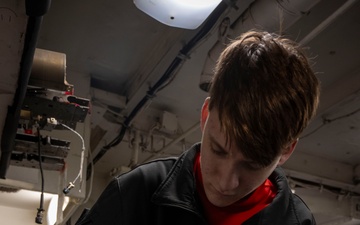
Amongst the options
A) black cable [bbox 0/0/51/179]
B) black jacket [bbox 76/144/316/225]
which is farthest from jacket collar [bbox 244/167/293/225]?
black cable [bbox 0/0/51/179]

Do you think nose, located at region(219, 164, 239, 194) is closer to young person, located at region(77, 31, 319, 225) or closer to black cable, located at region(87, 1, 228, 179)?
young person, located at region(77, 31, 319, 225)

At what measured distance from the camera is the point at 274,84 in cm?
87

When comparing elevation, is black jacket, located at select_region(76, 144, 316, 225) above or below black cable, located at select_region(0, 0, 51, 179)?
below

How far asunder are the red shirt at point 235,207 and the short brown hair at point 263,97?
14 centimetres

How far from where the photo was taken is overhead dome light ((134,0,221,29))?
60.7 inches

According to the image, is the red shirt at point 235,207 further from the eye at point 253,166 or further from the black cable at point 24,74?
the black cable at point 24,74

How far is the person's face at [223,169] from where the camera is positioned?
35.1 inches

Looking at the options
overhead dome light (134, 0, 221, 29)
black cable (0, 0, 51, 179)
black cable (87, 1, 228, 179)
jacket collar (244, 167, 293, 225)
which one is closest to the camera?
jacket collar (244, 167, 293, 225)

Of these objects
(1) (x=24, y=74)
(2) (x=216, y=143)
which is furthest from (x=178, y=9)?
(2) (x=216, y=143)

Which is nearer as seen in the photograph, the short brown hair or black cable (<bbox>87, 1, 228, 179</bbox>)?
the short brown hair

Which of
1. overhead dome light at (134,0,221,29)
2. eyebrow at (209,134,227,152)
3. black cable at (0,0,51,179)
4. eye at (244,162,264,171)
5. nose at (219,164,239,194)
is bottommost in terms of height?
nose at (219,164,239,194)

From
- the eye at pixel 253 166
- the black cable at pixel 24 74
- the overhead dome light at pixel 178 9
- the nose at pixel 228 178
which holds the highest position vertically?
the overhead dome light at pixel 178 9

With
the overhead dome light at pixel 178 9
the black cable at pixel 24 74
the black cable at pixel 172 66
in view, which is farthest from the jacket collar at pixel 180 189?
the black cable at pixel 172 66

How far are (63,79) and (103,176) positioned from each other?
2383mm
